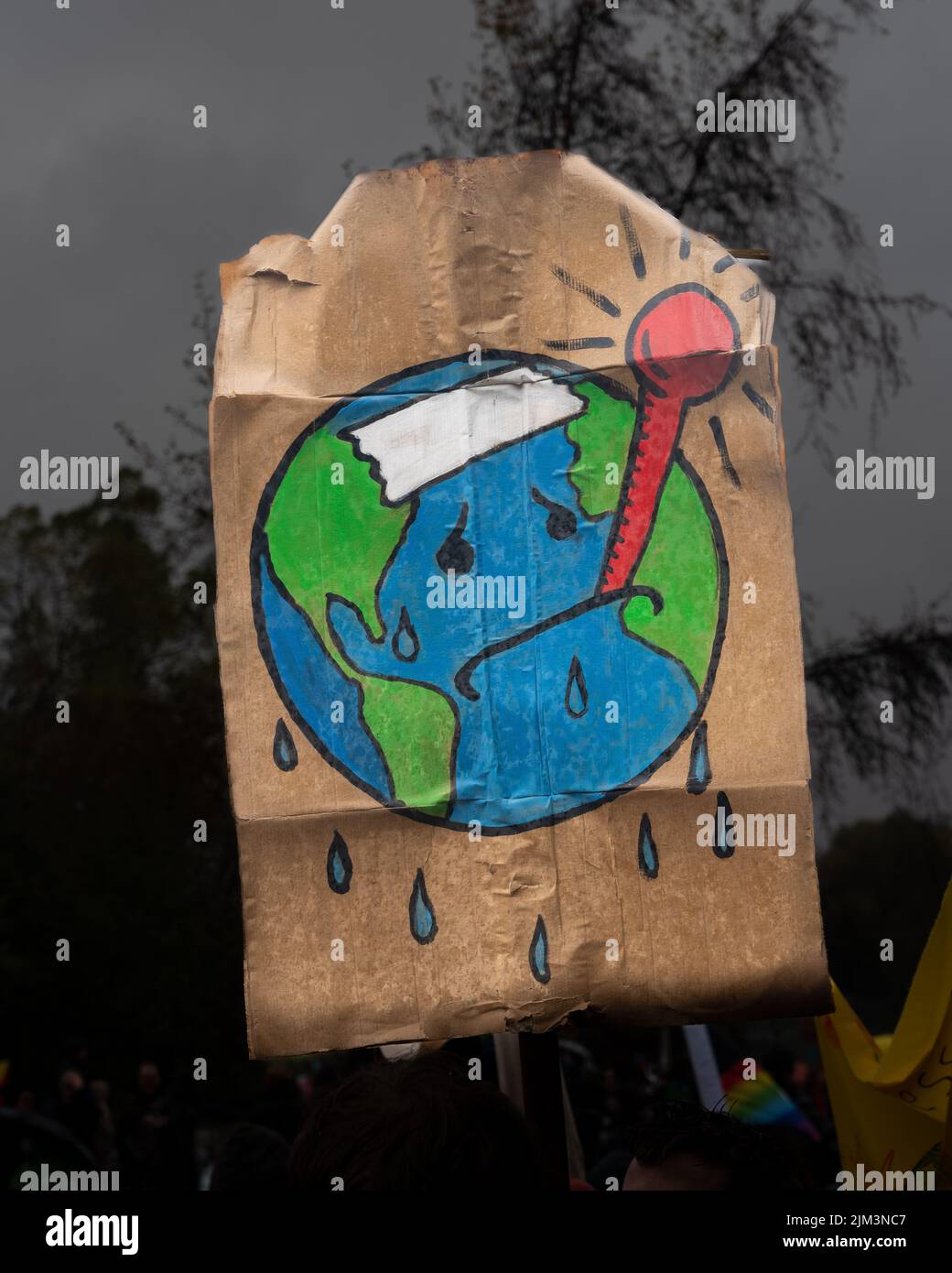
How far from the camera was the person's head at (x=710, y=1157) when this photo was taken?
2143 millimetres

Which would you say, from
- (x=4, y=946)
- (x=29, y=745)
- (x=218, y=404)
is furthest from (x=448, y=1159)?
(x=4, y=946)

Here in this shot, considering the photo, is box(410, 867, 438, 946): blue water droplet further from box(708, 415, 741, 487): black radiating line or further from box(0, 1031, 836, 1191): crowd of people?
box(708, 415, 741, 487): black radiating line

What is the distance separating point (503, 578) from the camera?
9.27 feet

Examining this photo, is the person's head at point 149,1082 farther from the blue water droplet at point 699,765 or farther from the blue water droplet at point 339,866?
the blue water droplet at point 699,765

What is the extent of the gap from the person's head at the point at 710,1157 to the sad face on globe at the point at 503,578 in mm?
677

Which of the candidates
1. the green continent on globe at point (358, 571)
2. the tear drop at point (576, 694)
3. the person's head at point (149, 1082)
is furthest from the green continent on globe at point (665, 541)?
the person's head at point (149, 1082)

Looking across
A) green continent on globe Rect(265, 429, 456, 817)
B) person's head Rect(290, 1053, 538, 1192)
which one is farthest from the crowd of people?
green continent on globe Rect(265, 429, 456, 817)

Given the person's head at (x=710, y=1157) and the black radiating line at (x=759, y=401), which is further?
the black radiating line at (x=759, y=401)

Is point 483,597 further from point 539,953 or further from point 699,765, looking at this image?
point 539,953

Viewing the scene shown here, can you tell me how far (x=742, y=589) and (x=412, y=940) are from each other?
94 cm

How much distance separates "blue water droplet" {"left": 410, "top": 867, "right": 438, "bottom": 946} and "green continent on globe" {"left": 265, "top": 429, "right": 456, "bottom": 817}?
151mm

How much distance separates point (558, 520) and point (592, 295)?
476 mm

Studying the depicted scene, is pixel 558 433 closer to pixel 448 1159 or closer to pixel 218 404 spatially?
pixel 218 404

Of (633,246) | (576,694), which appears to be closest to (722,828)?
(576,694)
